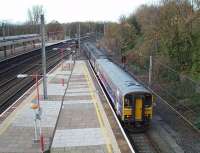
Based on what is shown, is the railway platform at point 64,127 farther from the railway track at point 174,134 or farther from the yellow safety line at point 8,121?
the railway track at point 174,134

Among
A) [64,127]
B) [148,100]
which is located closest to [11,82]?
[64,127]

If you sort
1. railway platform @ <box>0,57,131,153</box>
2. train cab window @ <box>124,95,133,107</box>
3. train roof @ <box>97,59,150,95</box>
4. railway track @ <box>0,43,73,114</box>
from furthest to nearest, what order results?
railway track @ <box>0,43,73,114</box>
train roof @ <box>97,59,150,95</box>
train cab window @ <box>124,95,133,107</box>
railway platform @ <box>0,57,131,153</box>

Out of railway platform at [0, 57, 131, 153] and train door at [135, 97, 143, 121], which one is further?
train door at [135, 97, 143, 121]

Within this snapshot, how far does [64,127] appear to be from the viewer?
849 inches

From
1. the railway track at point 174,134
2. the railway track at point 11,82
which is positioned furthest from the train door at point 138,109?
the railway track at point 11,82

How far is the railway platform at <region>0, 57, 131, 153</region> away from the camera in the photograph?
17875 mm

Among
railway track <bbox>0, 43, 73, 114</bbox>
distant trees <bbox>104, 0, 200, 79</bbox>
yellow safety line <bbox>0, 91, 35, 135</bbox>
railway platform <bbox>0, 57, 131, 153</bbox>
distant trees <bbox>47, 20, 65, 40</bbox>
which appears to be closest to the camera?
railway platform <bbox>0, 57, 131, 153</bbox>

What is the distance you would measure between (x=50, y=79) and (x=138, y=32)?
107ft

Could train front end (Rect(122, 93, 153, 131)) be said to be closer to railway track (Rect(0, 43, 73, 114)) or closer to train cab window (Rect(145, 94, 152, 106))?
train cab window (Rect(145, 94, 152, 106))

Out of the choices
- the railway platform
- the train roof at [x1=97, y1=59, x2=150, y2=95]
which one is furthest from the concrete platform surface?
the train roof at [x1=97, y1=59, x2=150, y2=95]

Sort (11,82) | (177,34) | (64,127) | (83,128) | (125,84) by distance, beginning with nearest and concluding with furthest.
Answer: (83,128)
(64,127)
(125,84)
(177,34)
(11,82)

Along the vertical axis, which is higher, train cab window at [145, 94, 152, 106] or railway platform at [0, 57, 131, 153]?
train cab window at [145, 94, 152, 106]

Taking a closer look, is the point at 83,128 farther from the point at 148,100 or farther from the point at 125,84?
the point at 148,100

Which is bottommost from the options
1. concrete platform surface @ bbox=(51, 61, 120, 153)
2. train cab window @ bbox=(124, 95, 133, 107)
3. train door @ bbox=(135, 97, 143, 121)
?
concrete platform surface @ bbox=(51, 61, 120, 153)
